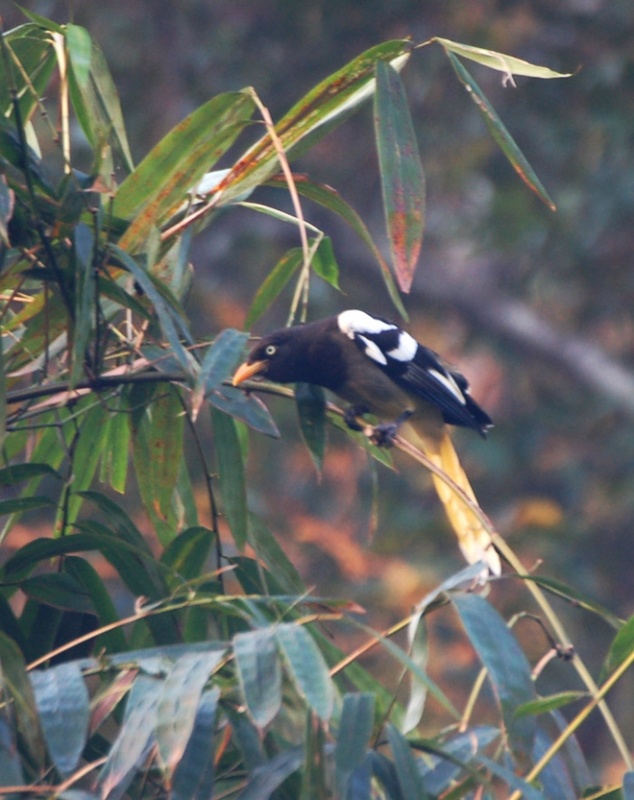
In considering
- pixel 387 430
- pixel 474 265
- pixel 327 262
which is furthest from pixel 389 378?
pixel 474 265

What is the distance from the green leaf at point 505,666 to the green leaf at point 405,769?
4.7 inches

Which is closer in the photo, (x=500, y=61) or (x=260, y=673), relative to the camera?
(x=260, y=673)

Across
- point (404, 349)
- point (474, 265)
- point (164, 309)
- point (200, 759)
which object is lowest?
point (474, 265)

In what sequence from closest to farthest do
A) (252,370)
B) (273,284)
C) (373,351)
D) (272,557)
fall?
1. (272,557)
2. (273,284)
3. (252,370)
4. (373,351)

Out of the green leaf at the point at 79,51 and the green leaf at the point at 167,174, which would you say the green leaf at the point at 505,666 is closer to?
the green leaf at the point at 167,174

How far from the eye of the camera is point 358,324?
2490 mm

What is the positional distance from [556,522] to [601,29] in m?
2.28

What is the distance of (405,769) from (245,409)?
514 millimetres

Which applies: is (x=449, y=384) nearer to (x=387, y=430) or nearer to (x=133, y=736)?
(x=387, y=430)

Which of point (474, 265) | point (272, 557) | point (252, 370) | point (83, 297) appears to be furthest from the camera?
point (474, 265)

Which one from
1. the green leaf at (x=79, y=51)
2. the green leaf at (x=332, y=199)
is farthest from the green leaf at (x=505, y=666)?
the green leaf at (x=79, y=51)

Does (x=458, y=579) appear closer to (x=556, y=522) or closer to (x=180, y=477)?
(x=180, y=477)

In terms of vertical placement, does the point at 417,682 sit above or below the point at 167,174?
below

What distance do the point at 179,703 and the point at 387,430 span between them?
3.75 feet
